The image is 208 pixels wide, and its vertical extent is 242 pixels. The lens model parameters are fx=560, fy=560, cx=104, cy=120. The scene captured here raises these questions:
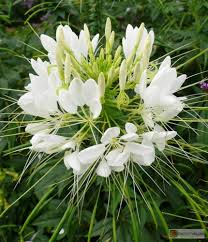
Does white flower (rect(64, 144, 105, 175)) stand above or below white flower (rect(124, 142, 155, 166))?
above

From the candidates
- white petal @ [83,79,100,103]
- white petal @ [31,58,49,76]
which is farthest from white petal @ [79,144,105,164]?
white petal @ [31,58,49,76]

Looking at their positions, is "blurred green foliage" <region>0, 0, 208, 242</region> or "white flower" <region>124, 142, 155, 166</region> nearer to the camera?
"white flower" <region>124, 142, 155, 166</region>

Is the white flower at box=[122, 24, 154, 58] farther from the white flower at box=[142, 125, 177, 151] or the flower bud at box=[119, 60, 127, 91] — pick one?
the white flower at box=[142, 125, 177, 151]

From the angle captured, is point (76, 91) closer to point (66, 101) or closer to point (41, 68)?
point (66, 101)

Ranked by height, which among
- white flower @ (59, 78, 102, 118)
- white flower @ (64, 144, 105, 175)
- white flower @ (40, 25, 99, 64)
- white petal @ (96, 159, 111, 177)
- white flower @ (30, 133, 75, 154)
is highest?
white flower @ (40, 25, 99, 64)

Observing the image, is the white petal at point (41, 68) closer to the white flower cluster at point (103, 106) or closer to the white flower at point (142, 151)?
the white flower cluster at point (103, 106)

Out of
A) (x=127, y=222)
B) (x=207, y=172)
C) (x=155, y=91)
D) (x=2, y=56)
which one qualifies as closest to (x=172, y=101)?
(x=155, y=91)

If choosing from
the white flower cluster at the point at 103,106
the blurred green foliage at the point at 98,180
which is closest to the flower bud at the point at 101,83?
the white flower cluster at the point at 103,106
